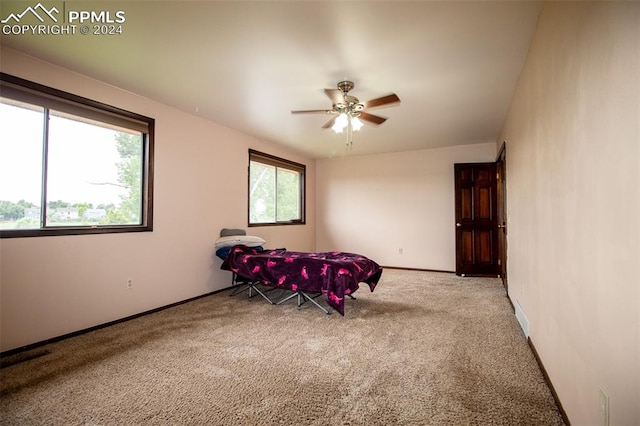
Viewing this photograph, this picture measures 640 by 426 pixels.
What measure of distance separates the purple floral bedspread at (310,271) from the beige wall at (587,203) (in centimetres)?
165

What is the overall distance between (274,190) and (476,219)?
383cm

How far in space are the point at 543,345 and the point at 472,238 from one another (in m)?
3.62

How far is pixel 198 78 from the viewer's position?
3021 mm

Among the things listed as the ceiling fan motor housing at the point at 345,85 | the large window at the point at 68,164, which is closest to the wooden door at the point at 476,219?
the ceiling fan motor housing at the point at 345,85

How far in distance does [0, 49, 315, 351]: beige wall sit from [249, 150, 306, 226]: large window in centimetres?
27

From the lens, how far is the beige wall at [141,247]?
99.7 inches

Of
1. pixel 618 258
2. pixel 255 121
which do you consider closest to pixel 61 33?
pixel 255 121

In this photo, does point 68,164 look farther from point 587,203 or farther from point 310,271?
point 587,203

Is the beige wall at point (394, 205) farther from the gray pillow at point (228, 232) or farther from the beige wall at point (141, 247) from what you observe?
the gray pillow at point (228, 232)

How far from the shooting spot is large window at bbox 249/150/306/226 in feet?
17.6

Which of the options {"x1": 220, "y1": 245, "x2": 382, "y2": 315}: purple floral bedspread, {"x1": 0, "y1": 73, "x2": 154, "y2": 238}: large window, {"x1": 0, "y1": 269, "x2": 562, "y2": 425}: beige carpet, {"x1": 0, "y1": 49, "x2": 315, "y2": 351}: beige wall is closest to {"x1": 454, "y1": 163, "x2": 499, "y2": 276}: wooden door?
{"x1": 0, "y1": 269, "x2": 562, "y2": 425}: beige carpet

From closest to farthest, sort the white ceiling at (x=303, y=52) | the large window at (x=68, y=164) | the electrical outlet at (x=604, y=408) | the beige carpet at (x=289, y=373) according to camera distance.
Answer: the electrical outlet at (x=604, y=408), the beige carpet at (x=289, y=373), the white ceiling at (x=303, y=52), the large window at (x=68, y=164)

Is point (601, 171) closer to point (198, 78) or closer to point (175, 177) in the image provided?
point (198, 78)

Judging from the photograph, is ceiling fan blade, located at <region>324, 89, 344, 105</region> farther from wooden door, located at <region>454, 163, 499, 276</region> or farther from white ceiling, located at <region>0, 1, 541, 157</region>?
wooden door, located at <region>454, 163, 499, 276</region>
